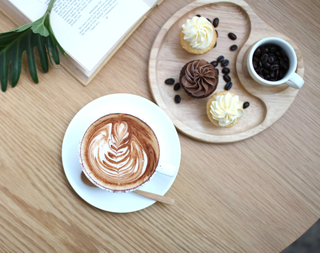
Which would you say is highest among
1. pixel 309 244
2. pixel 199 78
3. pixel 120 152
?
pixel 199 78

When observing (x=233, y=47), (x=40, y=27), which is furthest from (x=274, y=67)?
(x=40, y=27)

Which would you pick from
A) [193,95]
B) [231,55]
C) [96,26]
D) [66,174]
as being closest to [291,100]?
[231,55]

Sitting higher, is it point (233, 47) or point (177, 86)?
point (233, 47)

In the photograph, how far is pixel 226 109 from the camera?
3.28ft

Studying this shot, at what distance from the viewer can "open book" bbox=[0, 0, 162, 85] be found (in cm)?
100

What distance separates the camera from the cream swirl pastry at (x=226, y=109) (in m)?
1.00

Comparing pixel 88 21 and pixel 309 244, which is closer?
pixel 88 21

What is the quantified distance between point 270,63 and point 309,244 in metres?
1.27

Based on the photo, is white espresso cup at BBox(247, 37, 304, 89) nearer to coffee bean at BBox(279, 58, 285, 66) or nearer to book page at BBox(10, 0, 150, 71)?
coffee bean at BBox(279, 58, 285, 66)

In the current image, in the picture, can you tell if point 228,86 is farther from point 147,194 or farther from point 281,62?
point 147,194

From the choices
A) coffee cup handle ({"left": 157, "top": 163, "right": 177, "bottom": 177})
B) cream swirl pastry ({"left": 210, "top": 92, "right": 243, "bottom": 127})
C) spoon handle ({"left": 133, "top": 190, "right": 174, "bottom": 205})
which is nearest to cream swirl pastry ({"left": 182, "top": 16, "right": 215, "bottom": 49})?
cream swirl pastry ({"left": 210, "top": 92, "right": 243, "bottom": 127})

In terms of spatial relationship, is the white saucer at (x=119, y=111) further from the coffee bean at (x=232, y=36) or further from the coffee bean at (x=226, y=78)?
the coffee bean at (x=232, y=36)

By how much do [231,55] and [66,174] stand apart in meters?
0.80

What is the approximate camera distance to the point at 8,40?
100cm
